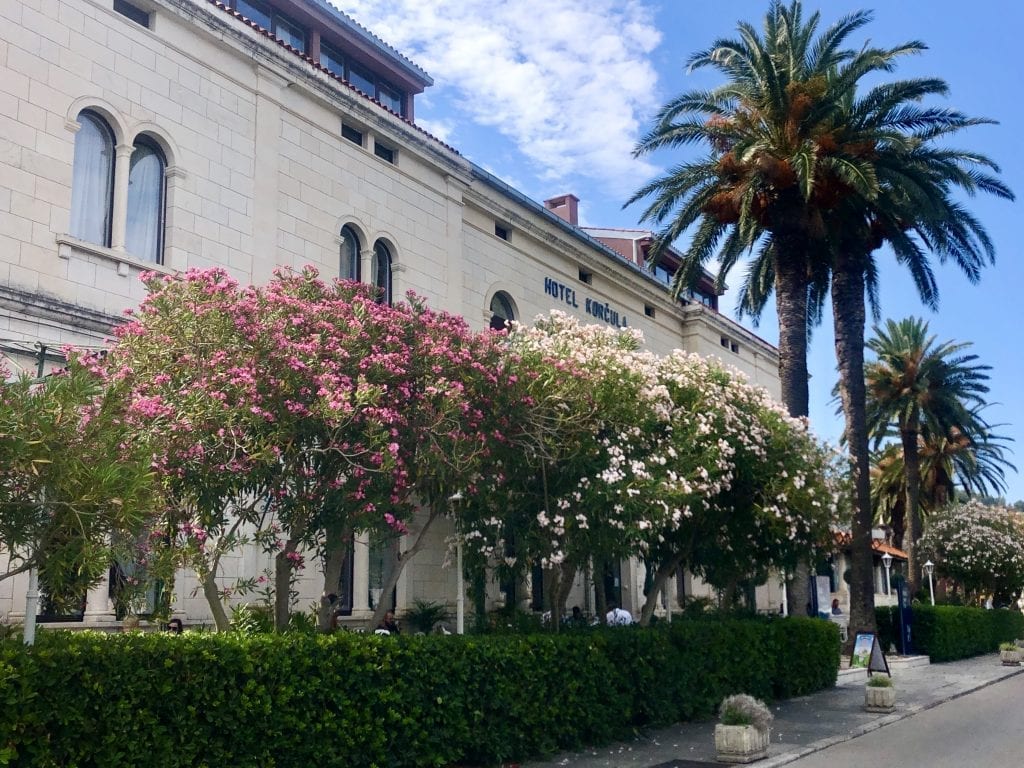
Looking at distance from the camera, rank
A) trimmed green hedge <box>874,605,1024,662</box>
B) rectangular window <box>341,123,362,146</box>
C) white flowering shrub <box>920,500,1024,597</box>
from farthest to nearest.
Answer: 1. white flowering shrub <box>920,500,1024,597</box>
2. trimmed green hedge <box>874,605,1024,662</box>
3. rectangular window <box>341,123,362,146</box>

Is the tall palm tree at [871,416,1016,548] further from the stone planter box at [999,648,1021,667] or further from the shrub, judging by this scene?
the shrub

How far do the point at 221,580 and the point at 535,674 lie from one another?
6.86 m

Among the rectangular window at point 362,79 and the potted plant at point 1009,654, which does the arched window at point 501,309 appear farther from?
the potted plant at point 1009,654

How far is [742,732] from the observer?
13258 mm

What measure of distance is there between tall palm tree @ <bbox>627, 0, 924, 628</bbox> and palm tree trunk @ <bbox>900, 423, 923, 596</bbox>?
11.9m

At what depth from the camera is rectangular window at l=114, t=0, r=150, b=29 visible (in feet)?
58.2

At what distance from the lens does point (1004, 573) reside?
4134 cm

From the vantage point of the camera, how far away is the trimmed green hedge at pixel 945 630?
32.7 m

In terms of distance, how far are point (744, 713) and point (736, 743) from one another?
1.68 feet

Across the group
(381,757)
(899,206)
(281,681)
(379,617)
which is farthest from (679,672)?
(899,206)

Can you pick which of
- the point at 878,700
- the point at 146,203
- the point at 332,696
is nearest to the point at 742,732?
the point at 332,696

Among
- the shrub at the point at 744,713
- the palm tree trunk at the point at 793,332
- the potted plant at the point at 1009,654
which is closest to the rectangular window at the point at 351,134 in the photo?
the palm tree trunk at the point at 793,332

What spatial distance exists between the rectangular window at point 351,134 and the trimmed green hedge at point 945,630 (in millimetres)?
20826

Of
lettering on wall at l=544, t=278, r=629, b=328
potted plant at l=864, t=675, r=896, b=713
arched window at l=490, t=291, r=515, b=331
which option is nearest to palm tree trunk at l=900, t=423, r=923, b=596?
lettering on wall at l=544, t=278, r=629, b=328
